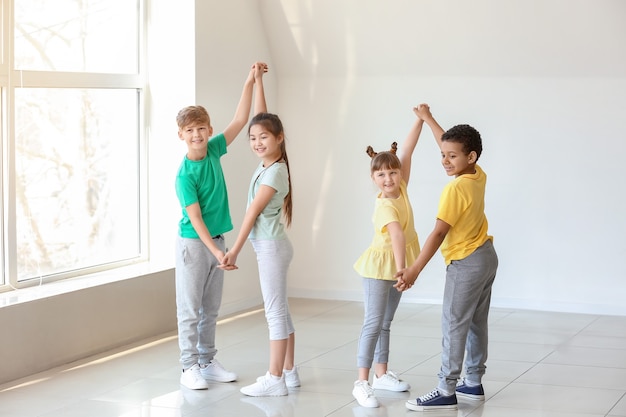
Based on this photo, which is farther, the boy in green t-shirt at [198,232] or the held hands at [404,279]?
the boy in green t-shirt at [198,232]

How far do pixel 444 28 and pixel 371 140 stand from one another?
0.91 meters

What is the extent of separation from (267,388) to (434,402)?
715 mm

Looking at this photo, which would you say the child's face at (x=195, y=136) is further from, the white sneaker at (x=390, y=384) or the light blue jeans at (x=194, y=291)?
the white sneaker at (x=390, y=384)

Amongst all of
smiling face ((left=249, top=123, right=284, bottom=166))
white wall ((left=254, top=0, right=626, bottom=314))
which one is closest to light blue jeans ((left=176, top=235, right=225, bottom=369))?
smiling face ((left=249, top=123, right=284, bottom=166))

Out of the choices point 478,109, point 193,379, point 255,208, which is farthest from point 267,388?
point 478,109

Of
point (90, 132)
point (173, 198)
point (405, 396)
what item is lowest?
point (405, 396)

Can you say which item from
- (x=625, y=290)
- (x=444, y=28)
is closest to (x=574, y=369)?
(x=625, y=290)

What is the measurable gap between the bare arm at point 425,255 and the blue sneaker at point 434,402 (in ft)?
1.53

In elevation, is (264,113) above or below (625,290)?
above

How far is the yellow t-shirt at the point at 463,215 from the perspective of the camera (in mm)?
3930

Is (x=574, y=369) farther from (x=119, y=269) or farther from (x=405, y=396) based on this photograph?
(x=119, y=269)

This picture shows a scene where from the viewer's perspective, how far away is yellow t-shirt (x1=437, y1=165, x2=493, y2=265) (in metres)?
3.93

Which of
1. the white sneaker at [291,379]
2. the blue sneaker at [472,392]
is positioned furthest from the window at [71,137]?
the blue sneaker at [472,392]

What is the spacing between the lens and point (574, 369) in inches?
187
